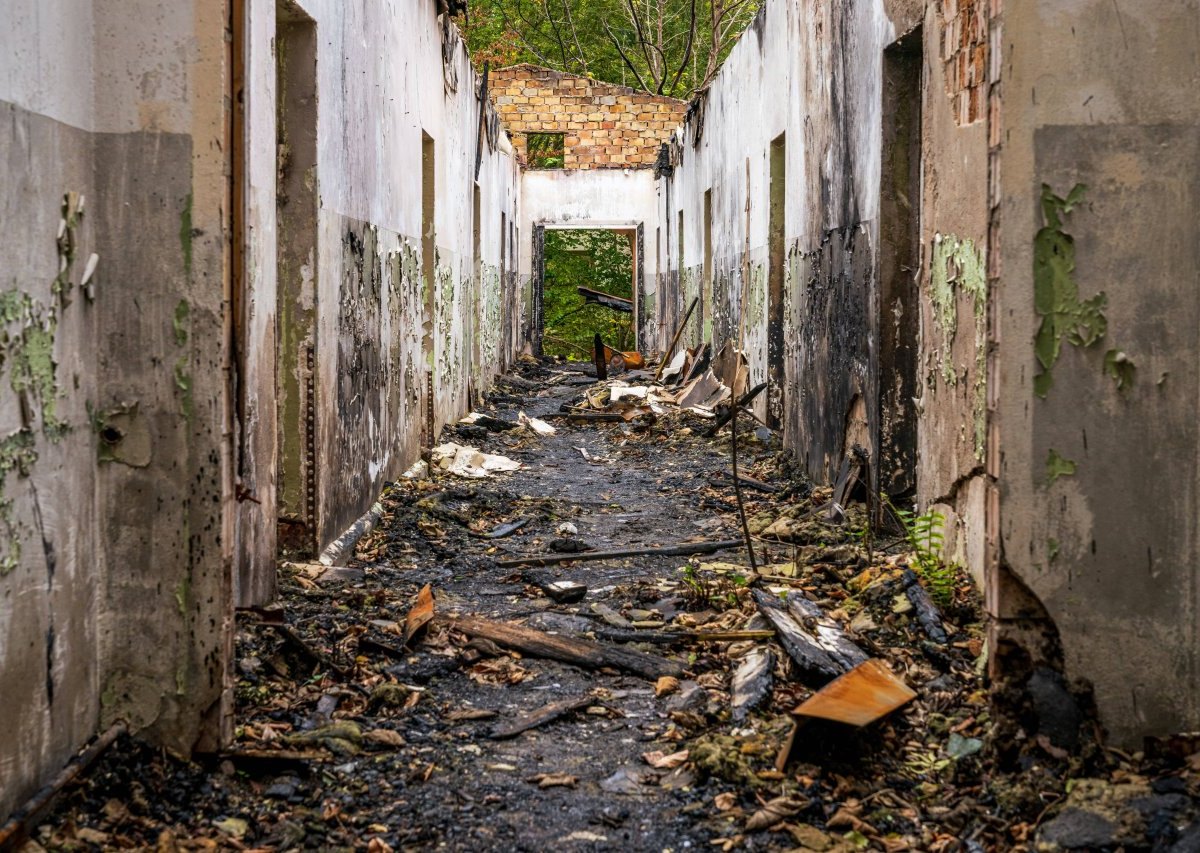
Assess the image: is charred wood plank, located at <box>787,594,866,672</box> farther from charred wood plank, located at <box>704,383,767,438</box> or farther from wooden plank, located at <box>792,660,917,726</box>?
charred wood plank, located at <box>704,383,767,438</box>

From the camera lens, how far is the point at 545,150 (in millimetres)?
30297

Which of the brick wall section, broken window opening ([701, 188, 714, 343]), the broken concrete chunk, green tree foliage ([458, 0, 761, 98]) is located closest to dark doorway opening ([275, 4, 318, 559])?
the broken concrete chunk

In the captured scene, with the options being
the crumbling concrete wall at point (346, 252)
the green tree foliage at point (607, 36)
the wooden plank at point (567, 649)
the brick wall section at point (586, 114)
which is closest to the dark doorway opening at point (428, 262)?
the crumbling concrete wall at point (346, 252)

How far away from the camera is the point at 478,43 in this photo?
34500 mm

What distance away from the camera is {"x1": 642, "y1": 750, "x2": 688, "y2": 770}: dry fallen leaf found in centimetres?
397

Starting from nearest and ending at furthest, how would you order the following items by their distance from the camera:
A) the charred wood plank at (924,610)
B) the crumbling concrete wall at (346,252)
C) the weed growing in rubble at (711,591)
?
1. the charred wood plank at (924,610)
2. the crumbling concrete wall at (346,252)
3. the weed growing in rubble at (711,591)

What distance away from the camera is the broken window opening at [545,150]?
29.4m

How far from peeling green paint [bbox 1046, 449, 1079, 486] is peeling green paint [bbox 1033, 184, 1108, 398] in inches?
7.8

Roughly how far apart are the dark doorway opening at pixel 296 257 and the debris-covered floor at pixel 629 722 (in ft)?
1.77

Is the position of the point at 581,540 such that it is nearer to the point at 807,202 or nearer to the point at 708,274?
the point at 807,202

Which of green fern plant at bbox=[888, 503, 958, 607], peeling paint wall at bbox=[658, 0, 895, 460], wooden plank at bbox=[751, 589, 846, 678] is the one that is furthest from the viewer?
peeling paint wall at bbox=[658, 0, 895, 460]

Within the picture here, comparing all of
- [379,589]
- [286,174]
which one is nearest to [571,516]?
[379,589]

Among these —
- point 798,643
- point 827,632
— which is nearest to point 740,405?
point 827,632

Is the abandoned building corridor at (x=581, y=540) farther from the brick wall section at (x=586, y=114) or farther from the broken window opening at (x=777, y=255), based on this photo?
the brick wall section at (x=586, y=114)
